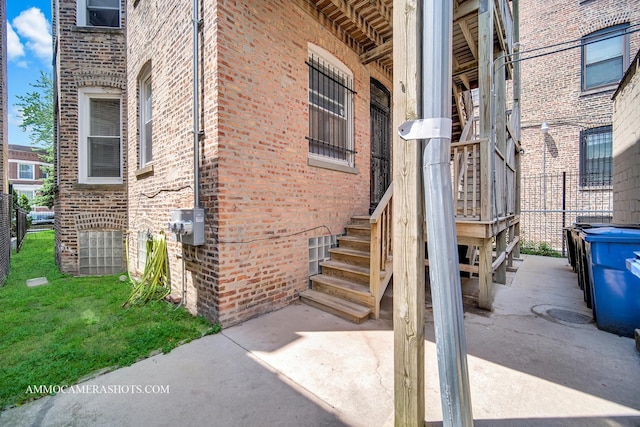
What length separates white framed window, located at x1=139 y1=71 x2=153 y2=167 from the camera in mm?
5594

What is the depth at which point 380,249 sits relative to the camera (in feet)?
13.2

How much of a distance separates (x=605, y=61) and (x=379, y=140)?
813 centimetres

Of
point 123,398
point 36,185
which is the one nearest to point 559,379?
point 123,398

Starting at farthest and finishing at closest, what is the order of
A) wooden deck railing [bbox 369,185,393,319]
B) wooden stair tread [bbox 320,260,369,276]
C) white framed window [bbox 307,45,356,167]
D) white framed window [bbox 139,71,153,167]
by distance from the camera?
white framed window [bbox 139,71,153,167] < white framed window [bbox 307,45,356,167] < wooden stair tread [bbox 320,260,369,276] < wooden deck railing [bbox 369,185,393,319]

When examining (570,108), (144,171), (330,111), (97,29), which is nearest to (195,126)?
(144,171)

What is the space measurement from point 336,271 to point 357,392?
2420 mm

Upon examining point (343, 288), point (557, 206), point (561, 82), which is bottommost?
point (343, 288)

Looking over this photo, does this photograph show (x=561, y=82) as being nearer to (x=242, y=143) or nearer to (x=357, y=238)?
(x=357, y=238)

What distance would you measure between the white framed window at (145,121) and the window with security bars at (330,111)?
3.17 metres

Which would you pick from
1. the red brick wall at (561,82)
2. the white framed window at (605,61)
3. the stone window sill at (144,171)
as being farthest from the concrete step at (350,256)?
the white framed window at (605,61)

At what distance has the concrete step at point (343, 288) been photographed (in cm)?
396

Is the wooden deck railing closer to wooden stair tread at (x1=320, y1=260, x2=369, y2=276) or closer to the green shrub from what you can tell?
wooden stair tread at (x1=320, y1=260, x2=369, y2=276)

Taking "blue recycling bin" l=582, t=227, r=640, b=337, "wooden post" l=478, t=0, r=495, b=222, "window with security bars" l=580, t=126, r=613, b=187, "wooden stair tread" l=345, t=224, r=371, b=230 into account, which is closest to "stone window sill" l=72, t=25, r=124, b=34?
"wooden stair tread" l=345, t=224, r=371, b=230

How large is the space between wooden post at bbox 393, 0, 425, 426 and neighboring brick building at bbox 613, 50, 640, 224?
5531 mm
